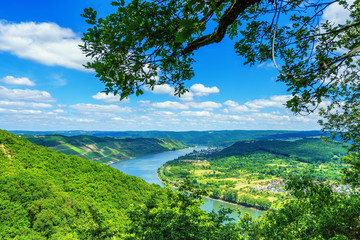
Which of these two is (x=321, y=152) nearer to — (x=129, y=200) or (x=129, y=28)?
(x=129, y=200)

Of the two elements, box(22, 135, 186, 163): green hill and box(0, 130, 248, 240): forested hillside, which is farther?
box(22, 135, 186, 163): green hill

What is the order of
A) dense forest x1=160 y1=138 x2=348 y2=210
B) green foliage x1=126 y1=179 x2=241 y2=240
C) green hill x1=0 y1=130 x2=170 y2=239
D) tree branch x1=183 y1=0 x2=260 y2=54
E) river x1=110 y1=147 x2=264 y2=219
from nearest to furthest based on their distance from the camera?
tree branch x1=183 y1=0 x2=260 y2=54 → green foliage x1=126 y1=179 x2=241 y2=240 → green hill x1=0 y1=130 x2=170 y2=239 → river x1=110 y1=147 x2=264 y2=219 → dense forest x1=160 y1=138 x2=348 y2=210

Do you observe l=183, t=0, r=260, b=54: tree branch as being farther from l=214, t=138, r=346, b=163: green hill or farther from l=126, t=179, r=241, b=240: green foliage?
l=214, t=138, r=346, b=163: green hill

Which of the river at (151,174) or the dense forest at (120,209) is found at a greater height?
the dense forest at (120,209)

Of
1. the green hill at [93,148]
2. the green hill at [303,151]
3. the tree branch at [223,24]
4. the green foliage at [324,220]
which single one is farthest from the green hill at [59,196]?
the green hill at [303,151]

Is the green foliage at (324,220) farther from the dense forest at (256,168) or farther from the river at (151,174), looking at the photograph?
the dense forest at (256,168)

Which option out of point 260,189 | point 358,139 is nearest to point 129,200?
point 358,139

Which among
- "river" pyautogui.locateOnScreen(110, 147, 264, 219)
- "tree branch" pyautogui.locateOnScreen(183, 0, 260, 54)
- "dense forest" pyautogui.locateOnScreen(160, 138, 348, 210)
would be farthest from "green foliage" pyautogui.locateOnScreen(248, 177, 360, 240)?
"dense forest" pyautogui.locateOnScreen(160, 138, 348, 210)
